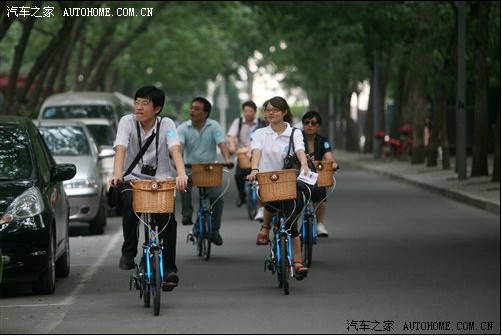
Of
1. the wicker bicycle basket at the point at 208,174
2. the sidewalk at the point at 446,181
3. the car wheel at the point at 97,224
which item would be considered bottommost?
the sidewalk at the point at 446,181

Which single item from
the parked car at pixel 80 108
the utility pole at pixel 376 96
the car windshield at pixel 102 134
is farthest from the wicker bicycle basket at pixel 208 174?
the utility pole at pixel 376 96

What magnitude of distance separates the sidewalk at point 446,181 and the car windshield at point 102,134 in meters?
6.04

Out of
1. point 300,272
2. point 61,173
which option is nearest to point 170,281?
point 300,272

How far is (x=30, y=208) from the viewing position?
1253 cm

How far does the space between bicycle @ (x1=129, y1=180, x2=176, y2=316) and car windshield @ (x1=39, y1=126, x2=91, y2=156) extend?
32.3 feet

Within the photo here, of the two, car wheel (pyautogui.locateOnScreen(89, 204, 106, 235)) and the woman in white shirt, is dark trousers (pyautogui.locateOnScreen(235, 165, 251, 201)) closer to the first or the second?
car wheel (pyautogui.locateOnScreen(89, 204, 106, 235))

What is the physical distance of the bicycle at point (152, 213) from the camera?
36.6 feet

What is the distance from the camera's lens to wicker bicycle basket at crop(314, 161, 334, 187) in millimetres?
14969

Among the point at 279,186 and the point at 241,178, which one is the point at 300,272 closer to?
the point at 279,186

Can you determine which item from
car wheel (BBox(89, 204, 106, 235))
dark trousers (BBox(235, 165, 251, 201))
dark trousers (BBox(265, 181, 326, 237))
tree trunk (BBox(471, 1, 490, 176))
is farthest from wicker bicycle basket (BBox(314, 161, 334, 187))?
tree trunk (BBox(471, 1, 490, 176))

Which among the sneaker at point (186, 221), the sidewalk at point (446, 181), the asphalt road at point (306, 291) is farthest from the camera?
the sidewalk at point (446, 181)

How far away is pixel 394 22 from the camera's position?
37656mm

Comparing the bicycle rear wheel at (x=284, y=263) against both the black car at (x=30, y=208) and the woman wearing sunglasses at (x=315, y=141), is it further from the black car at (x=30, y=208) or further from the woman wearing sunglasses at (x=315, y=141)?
the woman wearing sunglasses at (x=315, y=141)

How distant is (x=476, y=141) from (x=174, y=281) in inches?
788
